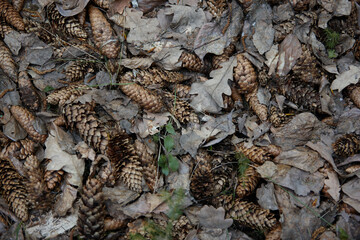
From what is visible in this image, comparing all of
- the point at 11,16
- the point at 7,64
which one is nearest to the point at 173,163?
the point at 7,64

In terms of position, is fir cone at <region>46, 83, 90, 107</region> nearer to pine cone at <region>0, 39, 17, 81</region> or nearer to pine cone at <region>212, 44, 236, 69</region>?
pine cone at <region>0, 39, 17, 81</region>

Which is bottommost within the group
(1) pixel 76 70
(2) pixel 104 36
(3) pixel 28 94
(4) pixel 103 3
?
(3) pixel 28 94

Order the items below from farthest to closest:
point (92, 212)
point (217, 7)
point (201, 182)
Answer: point (217, 7) < point (201, 182) < point (92, 212)

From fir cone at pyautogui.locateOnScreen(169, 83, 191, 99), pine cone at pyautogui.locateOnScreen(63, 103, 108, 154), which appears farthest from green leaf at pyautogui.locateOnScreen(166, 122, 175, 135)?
pine cone at pyautogui.locateOnScreen(63, 103, 108, 154)

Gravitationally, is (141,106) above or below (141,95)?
below

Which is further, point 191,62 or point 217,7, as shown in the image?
point 217,7

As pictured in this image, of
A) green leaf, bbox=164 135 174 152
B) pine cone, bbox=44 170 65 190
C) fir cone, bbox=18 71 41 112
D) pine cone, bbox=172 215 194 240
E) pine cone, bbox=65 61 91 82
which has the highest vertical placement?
pine cone, bbox=65 61 91 82

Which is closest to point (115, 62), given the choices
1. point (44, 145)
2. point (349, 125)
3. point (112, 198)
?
point (44, 145)

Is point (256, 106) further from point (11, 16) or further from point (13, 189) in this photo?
point (11, 16)
